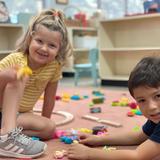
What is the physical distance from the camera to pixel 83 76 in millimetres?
4445

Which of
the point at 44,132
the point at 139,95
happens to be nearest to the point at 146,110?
the point at 139,95

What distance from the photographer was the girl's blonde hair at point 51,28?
133 centimetres

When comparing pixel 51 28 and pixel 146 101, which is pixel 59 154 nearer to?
pixel 146 101

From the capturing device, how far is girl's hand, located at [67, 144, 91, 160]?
103cm

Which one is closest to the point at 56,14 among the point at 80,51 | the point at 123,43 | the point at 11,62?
the point at 11,62

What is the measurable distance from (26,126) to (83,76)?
10.4 ft

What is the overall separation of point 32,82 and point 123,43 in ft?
7.55

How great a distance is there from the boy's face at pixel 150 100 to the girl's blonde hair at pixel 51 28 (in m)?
0.54

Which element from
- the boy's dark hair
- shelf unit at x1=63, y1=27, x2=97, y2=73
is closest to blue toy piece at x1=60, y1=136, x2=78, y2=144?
the boy's dark hair

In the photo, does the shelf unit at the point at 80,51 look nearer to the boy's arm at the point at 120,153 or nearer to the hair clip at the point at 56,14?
the hair clip at the point at 56,14

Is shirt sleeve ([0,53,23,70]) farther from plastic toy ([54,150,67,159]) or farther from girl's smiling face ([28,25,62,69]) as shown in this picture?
plastic toy ([54,150,67,159])

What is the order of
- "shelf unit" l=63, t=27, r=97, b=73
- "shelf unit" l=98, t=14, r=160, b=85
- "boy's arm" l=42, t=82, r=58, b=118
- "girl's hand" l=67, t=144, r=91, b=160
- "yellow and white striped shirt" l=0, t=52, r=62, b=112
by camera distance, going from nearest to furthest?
"girl's hand" l=67, t=144, r=91, b=160, "yellow and white striped shirt" l=0, t=52, r=62, b=112, "boy's arm" l=42, t=82, r=58, b=118, "shelf unit" l=98, t=14, r=160, b=85, "shelf unit" l=63, t=27, r=97, b=73

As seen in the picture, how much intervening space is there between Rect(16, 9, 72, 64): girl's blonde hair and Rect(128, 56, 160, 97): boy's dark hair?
1.65ft

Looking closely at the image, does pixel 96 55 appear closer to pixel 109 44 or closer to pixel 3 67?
pixel 109 44
